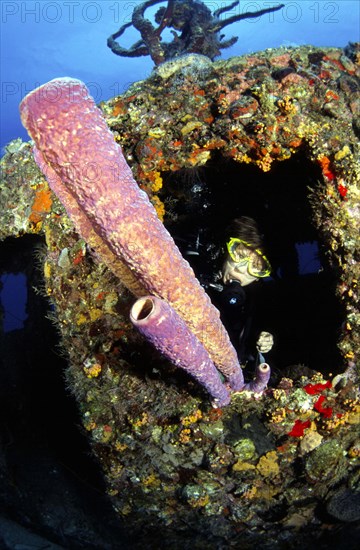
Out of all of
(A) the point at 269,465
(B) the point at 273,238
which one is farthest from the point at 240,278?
(A) the point at 269,465

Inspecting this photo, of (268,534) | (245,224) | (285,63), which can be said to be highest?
(285,63)

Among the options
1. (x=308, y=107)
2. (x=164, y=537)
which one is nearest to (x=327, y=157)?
(x=308, y=107)

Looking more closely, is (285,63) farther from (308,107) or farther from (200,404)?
(200,404)

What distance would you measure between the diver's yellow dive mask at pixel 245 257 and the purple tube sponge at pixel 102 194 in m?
2.94

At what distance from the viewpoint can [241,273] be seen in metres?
5.01

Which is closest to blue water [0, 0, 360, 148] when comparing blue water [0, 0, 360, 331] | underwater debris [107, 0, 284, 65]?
blue water [0, 0, 360, 331]

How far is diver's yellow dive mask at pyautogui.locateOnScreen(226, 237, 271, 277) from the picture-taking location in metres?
4.92

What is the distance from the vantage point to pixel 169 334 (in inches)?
68.1

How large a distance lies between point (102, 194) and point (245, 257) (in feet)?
12.0

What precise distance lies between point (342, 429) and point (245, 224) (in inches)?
117

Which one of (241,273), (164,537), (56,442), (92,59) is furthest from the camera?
(92,59)

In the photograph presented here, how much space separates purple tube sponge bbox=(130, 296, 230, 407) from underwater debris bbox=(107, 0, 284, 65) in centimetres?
1020

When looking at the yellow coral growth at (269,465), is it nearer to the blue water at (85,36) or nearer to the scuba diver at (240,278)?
the scuba diver at (240,278)

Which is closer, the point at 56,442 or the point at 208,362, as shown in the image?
the point at 208,362
